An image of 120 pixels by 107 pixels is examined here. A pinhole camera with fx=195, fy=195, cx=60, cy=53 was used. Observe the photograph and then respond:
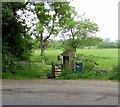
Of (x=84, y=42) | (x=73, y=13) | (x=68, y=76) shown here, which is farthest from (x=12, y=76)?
(x=73, y=13)

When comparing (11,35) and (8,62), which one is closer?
(8,62)

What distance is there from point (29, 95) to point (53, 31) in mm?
24732

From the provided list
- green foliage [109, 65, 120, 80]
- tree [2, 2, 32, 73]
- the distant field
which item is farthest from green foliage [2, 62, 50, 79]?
the distant field

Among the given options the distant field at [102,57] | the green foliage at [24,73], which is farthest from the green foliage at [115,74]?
the distant field at [102,57]

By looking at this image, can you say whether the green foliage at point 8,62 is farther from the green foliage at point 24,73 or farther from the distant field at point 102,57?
the distant field at point 102,57

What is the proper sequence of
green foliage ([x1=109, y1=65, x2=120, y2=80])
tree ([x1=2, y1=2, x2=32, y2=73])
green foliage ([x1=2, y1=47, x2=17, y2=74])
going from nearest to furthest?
green foliage ([x1=109, y1=65, x2=120, y2=80]) < tree ([x1=2, y1=2, x2=32, y2=73]) < green foliage ([x1=2, y1=47, x2=17, y2=74])

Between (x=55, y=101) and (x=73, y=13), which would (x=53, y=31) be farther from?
(x=55, y=101)

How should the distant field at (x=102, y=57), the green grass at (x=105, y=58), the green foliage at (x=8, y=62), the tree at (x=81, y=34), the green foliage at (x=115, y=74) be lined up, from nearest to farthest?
the green foliage at (x=115, y=74), the green foliage at (x=8, y=62), the green grass at (x=105, y=58), the distant field at (x=102, y=57), the tree at (x=81, y=34)

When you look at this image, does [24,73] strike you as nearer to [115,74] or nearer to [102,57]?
[115,74]

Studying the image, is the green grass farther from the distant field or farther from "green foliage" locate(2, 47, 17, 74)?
"green foliage" locate(2, 47, 17, 74)

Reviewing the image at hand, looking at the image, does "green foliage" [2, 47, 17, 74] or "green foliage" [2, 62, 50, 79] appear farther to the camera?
"green foliage" [2, 62, 50, 79]

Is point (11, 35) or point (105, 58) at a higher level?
point (11, 35)

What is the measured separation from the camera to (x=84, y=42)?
28.6 m

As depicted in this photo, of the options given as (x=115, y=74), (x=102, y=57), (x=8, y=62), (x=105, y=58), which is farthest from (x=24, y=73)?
Answer: (x=102, y=57)
